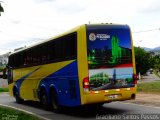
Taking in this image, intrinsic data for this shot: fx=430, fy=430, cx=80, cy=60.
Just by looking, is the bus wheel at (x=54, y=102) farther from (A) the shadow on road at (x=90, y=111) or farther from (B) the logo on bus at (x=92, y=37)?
(B) the logo on bus at (x=92, y=37)

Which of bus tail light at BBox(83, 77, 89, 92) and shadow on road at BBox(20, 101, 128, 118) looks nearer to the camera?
bus tail light at BBox(83, 77, 89, 92)

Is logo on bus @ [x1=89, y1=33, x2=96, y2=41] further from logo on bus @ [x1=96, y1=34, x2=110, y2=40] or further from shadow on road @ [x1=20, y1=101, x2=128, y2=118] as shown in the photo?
shadow on road @ [x1=20, y1=101, x2=128, y2=118]

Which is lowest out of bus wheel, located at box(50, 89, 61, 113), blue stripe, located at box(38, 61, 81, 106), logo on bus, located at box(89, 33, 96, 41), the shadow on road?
the shadow on road

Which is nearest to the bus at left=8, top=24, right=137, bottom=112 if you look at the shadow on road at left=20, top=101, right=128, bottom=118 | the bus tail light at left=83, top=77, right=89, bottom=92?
the bus tail light at left=83, top=77, right=89, bottom=92

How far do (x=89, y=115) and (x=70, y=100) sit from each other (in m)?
0.92

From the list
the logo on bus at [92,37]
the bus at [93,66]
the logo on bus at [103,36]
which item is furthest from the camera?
the logo on bus at [103,36]

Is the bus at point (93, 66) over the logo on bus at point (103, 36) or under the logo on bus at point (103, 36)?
under

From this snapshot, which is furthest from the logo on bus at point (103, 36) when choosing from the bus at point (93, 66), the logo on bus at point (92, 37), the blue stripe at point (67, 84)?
the blue stripe at point (67, 84)

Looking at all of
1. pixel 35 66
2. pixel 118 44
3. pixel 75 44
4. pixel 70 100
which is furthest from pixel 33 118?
pixel 35 66

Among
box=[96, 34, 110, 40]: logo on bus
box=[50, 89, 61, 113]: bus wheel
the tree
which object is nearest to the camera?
box=[96, 34, 110, 40]: logo on bus

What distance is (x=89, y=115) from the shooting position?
16031mm

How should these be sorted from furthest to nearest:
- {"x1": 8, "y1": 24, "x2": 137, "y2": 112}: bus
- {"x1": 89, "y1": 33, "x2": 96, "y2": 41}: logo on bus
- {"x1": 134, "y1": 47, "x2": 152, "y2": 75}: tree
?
1. {"x1": 134, "y1": 47, "x2": 152, "y2": 75}: tree
2. {"x1": 89, "y1": 33, "x2": 96, "y2": 41}: logo on bus
3. {"x1": 8, "y1": 24, "x2": 137, "y2": 112}: bus

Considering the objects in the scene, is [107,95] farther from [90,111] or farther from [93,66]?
[90,111]

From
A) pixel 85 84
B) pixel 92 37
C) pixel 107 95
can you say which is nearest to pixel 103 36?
pixel 92 37
